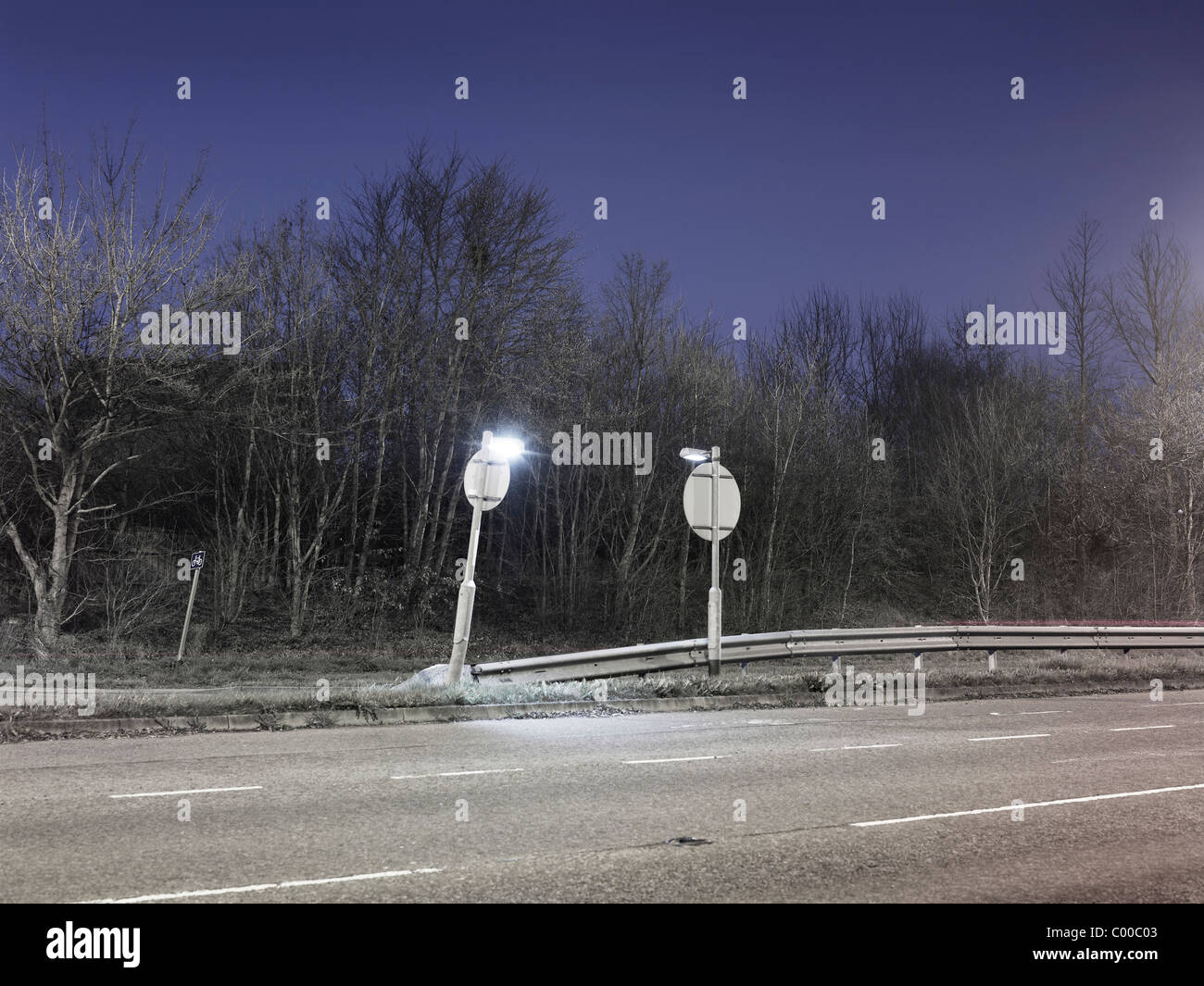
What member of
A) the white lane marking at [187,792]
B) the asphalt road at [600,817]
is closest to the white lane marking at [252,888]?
the asphalt road at [600,817]

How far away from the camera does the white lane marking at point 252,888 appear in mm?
5492

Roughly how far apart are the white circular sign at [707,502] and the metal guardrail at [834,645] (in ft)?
6.70

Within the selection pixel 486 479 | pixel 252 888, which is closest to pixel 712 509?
pixel 486 479

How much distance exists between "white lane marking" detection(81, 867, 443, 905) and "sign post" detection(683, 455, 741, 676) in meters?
12.1

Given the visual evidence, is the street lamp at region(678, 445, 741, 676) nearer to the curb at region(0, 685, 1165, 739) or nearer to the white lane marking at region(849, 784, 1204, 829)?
the curb at region(0, 685, 1165, 739)

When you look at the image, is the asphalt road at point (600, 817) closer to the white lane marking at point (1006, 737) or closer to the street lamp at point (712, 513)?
the white lane marking at point (1006, 737)

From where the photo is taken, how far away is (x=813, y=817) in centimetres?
785

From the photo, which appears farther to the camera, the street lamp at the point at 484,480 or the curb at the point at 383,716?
the street lamp at the point at 484,480

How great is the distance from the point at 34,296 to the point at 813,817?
65.0ft

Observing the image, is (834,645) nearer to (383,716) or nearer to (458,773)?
(383,716)

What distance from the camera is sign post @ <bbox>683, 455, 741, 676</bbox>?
18.0 metres

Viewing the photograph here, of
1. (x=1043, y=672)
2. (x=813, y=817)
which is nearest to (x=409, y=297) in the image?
(x=1043, y=672)


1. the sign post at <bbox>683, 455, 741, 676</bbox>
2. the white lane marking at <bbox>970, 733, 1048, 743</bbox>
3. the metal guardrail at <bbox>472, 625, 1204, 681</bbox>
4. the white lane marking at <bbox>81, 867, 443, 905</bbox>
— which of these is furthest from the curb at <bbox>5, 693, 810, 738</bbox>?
the white lane marking at <bbox>81, 867, 443, 905</bbox>
